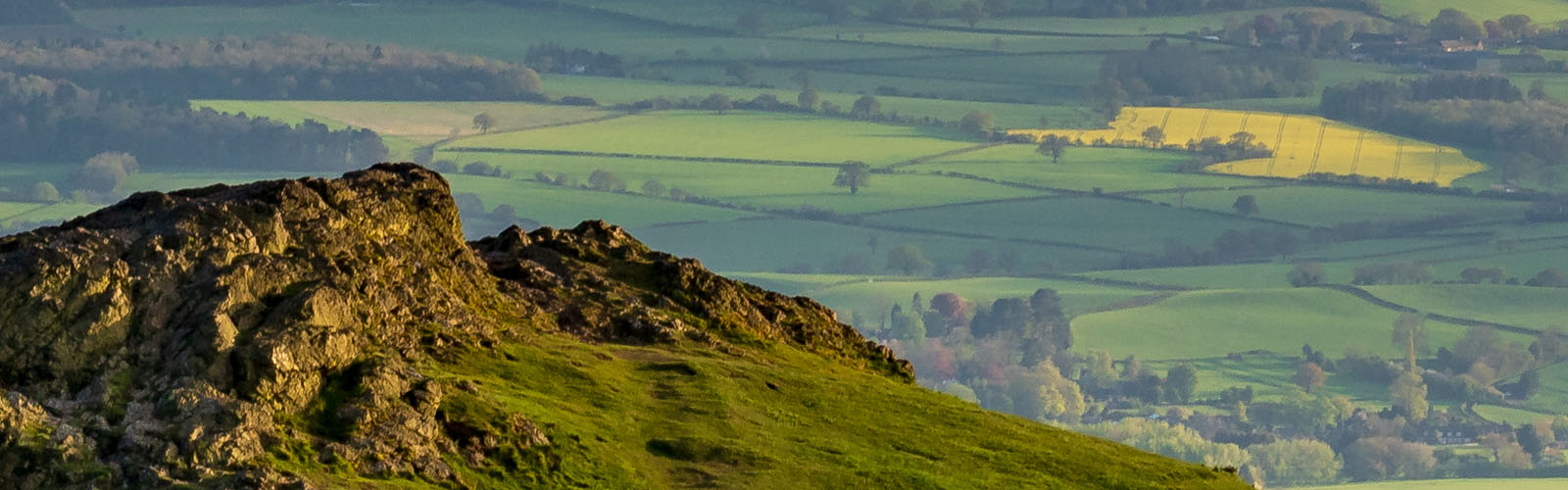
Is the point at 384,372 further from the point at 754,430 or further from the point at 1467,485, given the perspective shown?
the point at 1467,485

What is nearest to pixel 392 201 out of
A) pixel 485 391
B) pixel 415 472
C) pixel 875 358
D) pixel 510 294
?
pixel 510 294

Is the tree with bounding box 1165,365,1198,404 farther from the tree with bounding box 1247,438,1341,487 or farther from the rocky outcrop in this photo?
the rocky outcrop

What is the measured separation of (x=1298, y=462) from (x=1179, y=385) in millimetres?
9207

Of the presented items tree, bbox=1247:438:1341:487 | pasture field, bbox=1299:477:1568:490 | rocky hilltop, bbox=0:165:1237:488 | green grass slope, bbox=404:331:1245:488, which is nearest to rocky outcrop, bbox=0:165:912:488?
rocky hilltop, bbox=0:165:1237:488

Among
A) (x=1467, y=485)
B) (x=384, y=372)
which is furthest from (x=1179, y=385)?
(x=384, y=372)

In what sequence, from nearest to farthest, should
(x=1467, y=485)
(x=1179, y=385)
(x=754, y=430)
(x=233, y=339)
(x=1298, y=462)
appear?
(x=233, y=339) → (x=754, y=430) → (x=1467, y=485) → (x=1298, y=462) → (x=1179, y=385)

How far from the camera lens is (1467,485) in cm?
18012

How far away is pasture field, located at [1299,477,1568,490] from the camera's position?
180m

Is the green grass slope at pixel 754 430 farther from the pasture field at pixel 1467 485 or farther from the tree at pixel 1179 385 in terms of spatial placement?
the tree at pixel 1179 385

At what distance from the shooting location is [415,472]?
3831cm

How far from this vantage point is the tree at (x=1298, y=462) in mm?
191125

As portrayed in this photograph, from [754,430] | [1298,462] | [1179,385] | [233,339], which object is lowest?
[754,430]

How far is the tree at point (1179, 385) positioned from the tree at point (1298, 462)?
5421 mm

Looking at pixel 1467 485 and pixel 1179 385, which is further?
pixel 1179 385
